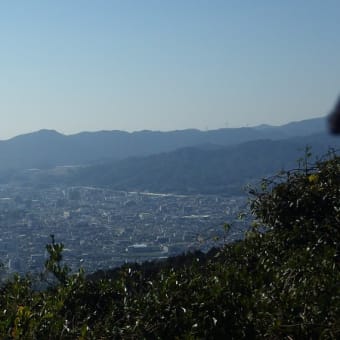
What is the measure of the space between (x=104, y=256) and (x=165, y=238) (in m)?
11.2

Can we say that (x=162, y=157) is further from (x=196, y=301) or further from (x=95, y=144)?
(x=196, y=301)

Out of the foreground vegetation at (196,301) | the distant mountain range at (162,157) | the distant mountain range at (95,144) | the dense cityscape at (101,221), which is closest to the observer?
the foreground vegetation at (196,301)

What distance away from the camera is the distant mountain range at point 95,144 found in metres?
157

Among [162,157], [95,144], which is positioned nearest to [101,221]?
[162,157]

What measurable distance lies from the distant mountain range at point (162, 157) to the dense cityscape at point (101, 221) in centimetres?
605

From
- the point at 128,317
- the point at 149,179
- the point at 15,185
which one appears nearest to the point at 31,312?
the point at 128,317

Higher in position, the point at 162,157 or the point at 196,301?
the point at 196,301

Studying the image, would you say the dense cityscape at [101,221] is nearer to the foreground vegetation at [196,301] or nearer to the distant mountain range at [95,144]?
the foreground vegetation at [196,301]

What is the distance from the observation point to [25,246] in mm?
47062

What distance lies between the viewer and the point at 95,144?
183 m

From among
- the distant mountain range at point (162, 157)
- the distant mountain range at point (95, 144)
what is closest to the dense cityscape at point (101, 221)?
the distant mountain range at point (162, 157)

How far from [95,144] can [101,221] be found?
11382 centimetres

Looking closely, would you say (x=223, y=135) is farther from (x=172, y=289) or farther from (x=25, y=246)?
(x=172, y=289)

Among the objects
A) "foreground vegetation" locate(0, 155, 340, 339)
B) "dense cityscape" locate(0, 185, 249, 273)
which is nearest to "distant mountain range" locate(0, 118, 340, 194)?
"dense cityscape" locate(0, 185, 249, 273)
